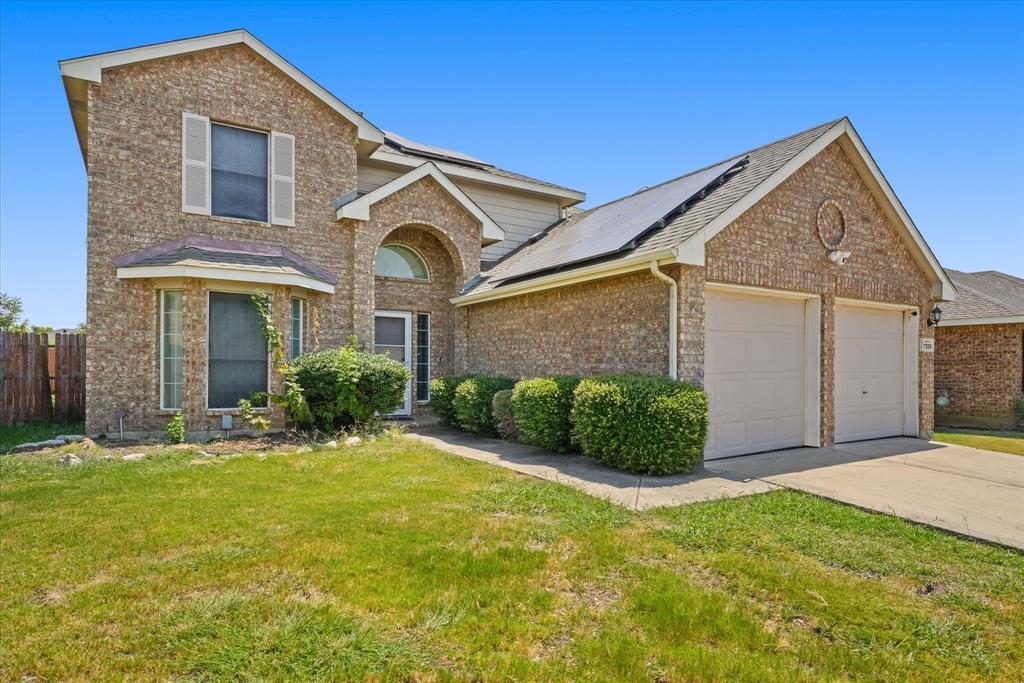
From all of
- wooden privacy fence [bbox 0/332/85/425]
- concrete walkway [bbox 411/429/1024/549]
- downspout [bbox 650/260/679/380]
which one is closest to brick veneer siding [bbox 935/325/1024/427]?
concrete walkway [bbox 411/429/1024/549]

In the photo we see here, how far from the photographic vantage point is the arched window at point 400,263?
1355 cm

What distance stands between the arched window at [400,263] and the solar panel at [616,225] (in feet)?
7.38

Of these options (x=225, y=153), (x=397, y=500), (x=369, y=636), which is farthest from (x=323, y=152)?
(x=369, y=636)

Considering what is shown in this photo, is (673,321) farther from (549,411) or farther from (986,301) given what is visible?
(986,301)

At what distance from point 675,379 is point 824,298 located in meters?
4.12

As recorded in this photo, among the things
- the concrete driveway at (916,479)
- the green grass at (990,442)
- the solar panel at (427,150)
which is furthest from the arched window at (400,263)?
the green grass at (990,442)

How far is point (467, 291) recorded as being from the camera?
44.2 feet

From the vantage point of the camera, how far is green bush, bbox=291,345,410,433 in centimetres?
1016

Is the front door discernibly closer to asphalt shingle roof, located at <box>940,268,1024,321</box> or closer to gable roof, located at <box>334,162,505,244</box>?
gable roof, located at <box>334,162,505,244</box>

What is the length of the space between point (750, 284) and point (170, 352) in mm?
10704

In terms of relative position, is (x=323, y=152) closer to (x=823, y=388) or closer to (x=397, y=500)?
(x=397, y=500)

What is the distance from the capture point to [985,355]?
49.9 ft

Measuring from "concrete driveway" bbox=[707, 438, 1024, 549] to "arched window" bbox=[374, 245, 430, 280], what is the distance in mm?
8790

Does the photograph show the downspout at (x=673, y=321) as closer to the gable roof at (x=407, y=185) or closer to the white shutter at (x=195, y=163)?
the gable roof at (x=407, y=185)
